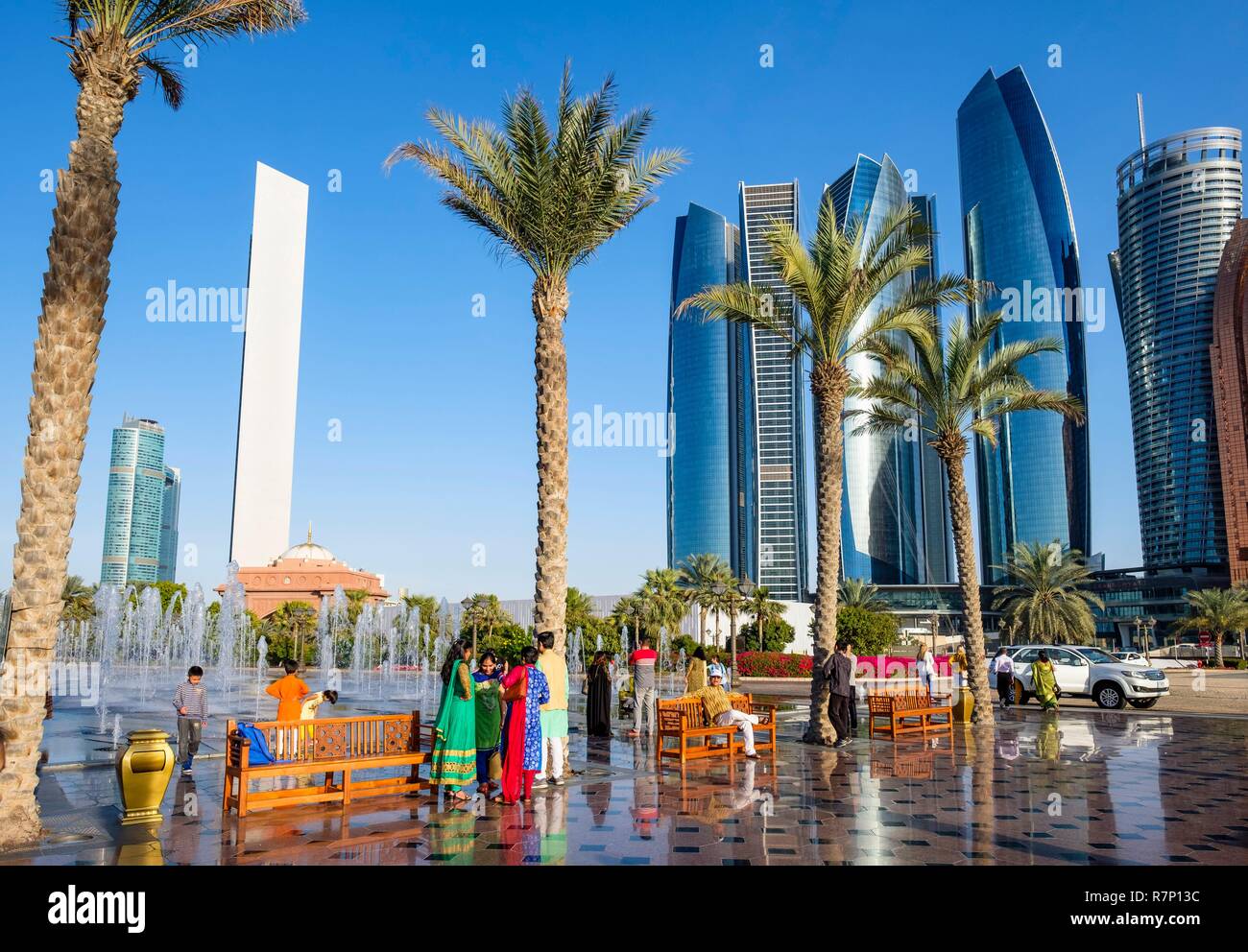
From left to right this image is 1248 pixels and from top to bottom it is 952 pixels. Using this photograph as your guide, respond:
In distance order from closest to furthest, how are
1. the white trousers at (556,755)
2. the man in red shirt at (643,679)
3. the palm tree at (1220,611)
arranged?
the white trousers at (556,755) → the man in red shirt at (643,679) → the palm tree at (1220,611)

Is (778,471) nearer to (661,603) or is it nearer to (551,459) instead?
(661,603)

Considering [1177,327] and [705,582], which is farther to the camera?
[1177,327]

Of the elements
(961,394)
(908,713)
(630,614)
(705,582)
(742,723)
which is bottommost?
(908,713)

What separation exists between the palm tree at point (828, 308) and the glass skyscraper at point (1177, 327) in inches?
4389

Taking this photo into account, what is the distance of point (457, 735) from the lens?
8781 mm

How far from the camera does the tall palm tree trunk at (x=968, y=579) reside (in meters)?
17.3

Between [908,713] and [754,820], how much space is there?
8174 millimetres

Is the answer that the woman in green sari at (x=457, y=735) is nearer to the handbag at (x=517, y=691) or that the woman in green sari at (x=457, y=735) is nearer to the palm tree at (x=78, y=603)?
the handbag at (x=517, y=691)

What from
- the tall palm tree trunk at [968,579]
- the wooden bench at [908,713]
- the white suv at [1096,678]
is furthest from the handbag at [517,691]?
the white suv at [1096,678]

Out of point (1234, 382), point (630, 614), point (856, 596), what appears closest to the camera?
point (630, 614)

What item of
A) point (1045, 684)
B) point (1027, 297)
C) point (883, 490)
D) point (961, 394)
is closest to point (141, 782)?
point (961, 394)

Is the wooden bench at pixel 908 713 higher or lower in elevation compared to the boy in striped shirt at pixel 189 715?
lower

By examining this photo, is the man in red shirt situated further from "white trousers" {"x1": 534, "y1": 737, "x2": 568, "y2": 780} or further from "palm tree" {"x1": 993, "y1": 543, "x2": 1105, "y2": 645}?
"palm tree" {"x1": 993, "y1": 543, "x2": 1105, "y2": 645}
